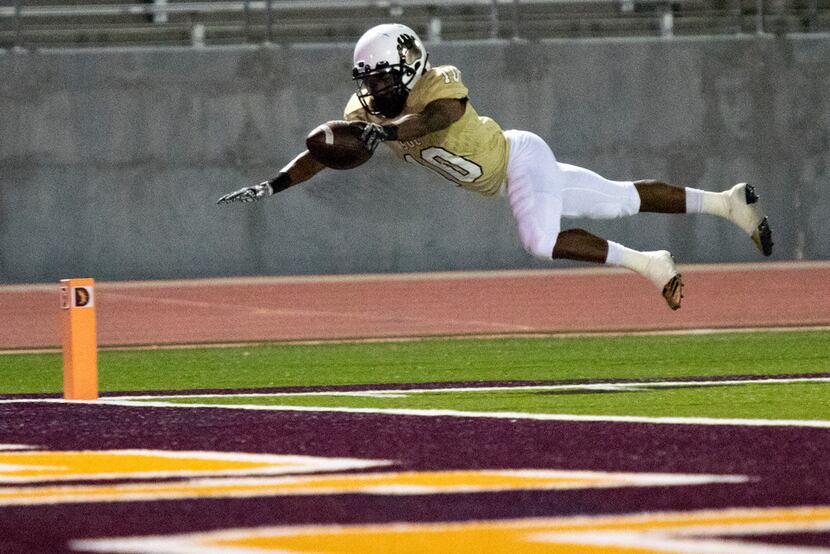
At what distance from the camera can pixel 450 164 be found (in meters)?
9.30

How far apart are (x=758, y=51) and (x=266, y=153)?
6226mm

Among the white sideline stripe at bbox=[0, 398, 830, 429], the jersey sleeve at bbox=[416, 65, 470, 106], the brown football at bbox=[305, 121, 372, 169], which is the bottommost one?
the white sideline stripe at bbox=[0, 398, 830, 429]

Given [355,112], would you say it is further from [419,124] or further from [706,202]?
[706,202]

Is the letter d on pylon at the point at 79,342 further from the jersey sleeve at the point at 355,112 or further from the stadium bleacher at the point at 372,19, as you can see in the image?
the stadium bleacher at the point at 372,19

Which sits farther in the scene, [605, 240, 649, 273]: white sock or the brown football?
[605, 240, 649, 273]: white sock

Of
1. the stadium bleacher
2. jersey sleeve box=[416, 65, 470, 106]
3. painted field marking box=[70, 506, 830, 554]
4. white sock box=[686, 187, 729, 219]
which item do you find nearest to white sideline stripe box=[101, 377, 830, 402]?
white sock box=[686, 187, 729, 219]

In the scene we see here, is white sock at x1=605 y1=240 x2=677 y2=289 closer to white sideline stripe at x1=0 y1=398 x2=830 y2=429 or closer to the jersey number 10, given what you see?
→ the jersey number 10

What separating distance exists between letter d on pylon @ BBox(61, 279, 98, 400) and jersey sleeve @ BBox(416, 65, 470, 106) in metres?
2.00

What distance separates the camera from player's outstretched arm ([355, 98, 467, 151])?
8.60 metres

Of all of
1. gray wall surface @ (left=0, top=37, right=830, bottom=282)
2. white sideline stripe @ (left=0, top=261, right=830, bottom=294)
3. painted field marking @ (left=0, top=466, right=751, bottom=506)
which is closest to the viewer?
painted field marking @ (left=0, top=466, right=751, bottom=506)

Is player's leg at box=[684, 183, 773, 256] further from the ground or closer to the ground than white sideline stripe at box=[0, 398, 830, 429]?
further from the ground

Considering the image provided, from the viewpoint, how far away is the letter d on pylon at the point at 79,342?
29.3ft

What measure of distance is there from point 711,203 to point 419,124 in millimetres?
1823

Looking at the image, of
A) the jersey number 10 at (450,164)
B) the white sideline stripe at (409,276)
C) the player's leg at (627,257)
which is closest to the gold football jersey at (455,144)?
the jersey number 10 at (450,164)
